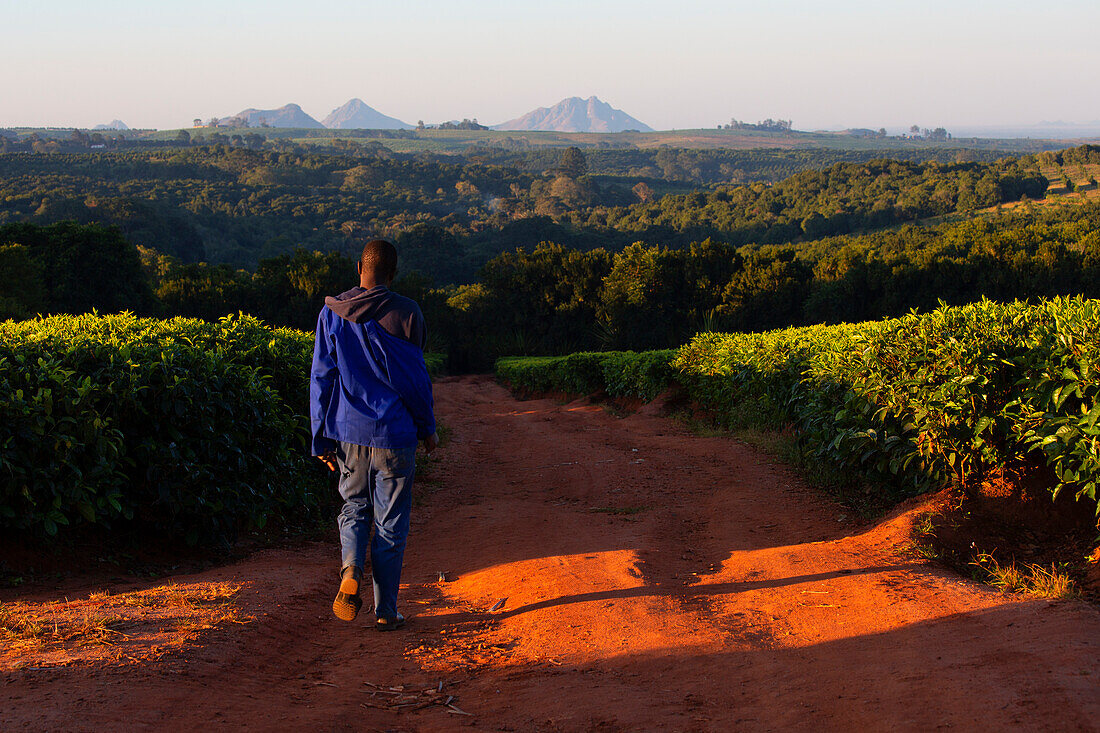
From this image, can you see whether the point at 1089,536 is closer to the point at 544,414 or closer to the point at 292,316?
the point at 544,414

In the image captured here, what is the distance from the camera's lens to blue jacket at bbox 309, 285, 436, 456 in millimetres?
3805

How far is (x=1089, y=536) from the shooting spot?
4.48 meters

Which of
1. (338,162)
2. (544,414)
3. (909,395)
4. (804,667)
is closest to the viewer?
(804,667)

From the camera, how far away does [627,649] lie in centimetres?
338

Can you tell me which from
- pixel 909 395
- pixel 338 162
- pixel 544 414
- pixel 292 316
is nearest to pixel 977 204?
pixel 292 316

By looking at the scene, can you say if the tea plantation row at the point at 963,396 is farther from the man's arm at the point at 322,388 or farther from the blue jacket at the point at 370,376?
the man's arm at the point at 322,388

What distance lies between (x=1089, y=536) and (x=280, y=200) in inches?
4032

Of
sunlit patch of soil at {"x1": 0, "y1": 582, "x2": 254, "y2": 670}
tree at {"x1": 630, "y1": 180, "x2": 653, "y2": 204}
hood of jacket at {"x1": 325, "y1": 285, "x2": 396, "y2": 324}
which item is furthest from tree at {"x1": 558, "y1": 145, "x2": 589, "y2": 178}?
sunlit patch of soil at {"x1": 0, "y1": 582, "x2": 254, "y2": 670}

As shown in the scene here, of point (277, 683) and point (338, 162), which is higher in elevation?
point (338, 162)

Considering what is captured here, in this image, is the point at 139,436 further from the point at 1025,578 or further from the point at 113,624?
the point at 1025,578

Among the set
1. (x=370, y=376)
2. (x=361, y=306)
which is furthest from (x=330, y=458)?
(x=361, y=306)

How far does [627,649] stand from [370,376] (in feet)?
5.89

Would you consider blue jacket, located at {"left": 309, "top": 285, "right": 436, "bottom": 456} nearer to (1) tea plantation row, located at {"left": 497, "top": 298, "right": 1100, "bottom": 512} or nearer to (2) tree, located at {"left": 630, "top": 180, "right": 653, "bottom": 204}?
(1) tea plantation row, located at {"left": 497, "top": 298, "right": 1100, "bottom": 512}

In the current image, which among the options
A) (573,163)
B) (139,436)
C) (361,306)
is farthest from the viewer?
(573,163)
